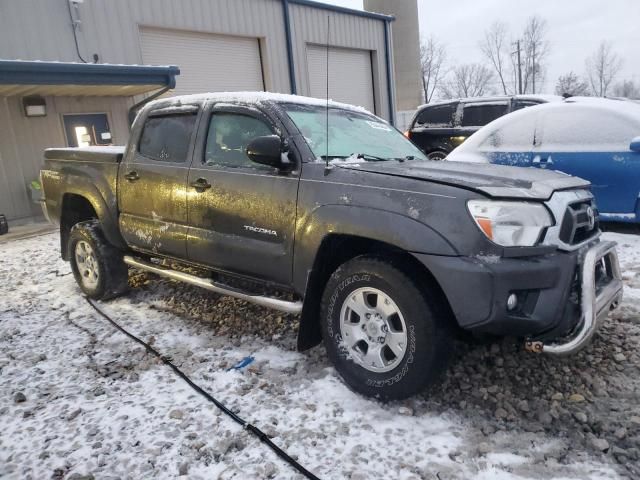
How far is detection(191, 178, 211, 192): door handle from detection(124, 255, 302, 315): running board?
731mm

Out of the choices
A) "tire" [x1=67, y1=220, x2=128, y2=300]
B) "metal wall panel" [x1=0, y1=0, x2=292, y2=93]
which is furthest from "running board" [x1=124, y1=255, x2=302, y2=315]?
"metal wall panel" [x1=0, y1=0, x2=292, y2=93]

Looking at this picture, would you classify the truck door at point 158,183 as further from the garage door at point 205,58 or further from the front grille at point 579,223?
the garage door at point 205,58

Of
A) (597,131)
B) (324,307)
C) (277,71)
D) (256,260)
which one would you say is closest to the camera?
(324,307)

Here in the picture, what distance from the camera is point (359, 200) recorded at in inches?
110

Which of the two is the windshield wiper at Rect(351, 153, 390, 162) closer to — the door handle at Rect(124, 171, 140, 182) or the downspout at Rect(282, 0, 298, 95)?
the door handle at Rect(124, 171, 140, 182)

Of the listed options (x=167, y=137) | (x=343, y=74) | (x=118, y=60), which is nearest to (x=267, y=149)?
(x=167, y=137)

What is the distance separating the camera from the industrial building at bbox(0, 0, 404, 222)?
31.4 ft

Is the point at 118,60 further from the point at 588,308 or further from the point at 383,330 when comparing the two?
the point at 588,308

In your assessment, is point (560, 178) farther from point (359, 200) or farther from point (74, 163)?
point (74, 163)

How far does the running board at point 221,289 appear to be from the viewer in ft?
10.5

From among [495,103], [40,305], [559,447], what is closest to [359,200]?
[559,447]

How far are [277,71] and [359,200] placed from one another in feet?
42.1

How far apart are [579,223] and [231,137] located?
7.98 ft

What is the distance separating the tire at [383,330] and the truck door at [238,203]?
19.4 inches
